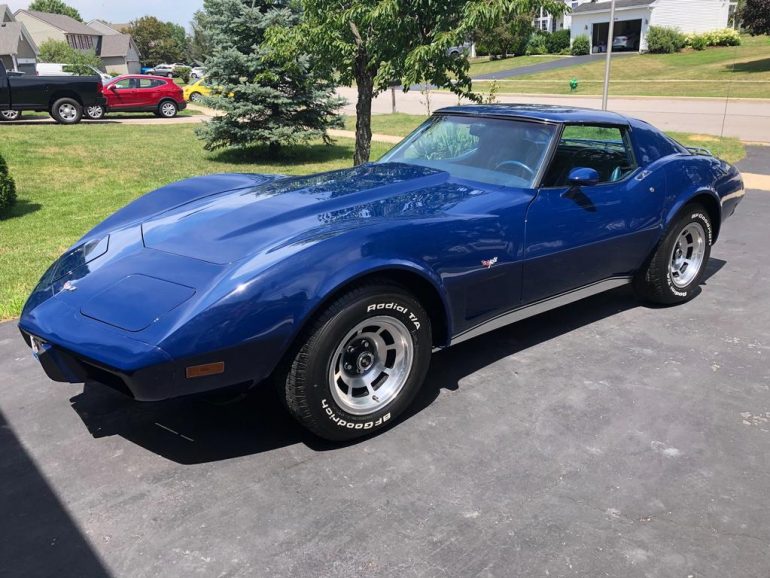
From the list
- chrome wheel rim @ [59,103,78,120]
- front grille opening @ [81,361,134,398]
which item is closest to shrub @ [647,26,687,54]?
chrome wheel rim @ [59,103,78,120]

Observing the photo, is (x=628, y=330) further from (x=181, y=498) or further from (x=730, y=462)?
(x=181, y=498)

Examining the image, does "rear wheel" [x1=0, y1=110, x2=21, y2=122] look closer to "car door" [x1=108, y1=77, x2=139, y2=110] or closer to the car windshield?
"car door" [x1=108, y1=77, x2=139, y2=110]

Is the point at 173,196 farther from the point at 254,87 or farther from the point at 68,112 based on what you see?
the point at 68,112

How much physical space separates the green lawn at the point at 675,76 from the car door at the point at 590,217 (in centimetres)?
2474

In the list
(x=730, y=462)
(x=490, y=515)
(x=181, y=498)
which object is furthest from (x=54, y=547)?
(x=730, y=462)

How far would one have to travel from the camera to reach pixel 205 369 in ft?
8.94

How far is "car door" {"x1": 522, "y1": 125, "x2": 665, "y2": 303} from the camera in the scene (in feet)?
12.9

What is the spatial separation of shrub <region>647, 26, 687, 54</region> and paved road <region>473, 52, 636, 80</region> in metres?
2.13

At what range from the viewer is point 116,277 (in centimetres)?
310

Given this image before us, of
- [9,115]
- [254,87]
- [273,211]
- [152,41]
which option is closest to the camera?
[273,211]

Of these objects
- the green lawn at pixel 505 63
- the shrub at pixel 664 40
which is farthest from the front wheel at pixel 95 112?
the shrub at pixel 664 40

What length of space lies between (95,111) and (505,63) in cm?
3875

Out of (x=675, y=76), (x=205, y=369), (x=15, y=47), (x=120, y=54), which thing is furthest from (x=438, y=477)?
(x=120, y=54)

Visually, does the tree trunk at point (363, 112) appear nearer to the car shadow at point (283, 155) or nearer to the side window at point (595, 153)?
the car shadow at point (283, 155)
